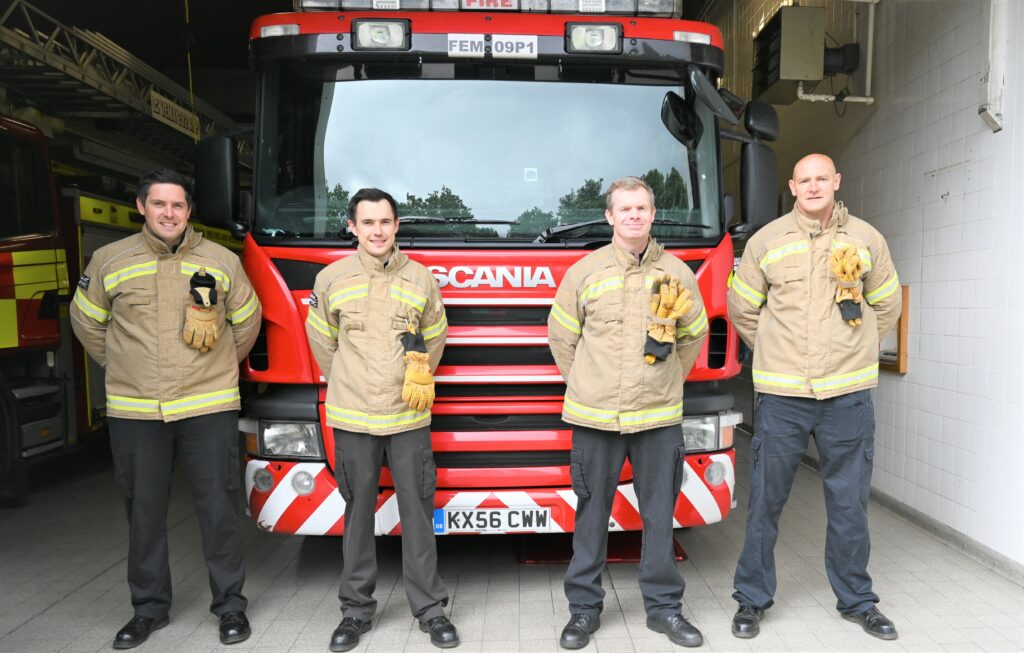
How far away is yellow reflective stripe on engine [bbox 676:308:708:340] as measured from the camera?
125 inches

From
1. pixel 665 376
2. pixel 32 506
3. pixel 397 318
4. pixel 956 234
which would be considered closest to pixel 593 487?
pixel 665 376

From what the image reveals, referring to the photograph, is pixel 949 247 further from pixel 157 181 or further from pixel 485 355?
pixel 157 181

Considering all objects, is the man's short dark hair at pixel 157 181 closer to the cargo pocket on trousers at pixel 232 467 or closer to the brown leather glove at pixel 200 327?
the brown leather glove at pixel 200 327

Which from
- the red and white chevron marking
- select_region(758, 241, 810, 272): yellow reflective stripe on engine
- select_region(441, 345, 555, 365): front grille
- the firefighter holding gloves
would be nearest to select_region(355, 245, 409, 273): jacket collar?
the firefighter holding gloves

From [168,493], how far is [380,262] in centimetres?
135

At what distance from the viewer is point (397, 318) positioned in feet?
10.2

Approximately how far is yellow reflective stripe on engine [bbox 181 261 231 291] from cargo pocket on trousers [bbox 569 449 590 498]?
161cm

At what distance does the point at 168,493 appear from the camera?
3320 mm

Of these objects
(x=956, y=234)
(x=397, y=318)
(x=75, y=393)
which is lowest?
(x=75, y=393)

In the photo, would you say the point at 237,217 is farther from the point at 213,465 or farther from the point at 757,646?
the point at 757,646

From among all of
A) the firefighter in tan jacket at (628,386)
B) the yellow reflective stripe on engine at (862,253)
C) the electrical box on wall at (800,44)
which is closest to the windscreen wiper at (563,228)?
the firefighter in tan jacket at (628,386)

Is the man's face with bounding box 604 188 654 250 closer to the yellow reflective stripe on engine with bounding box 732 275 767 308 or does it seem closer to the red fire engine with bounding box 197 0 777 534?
the red fire engine with bounding box 197 0 777 534

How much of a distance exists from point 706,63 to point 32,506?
5.43m

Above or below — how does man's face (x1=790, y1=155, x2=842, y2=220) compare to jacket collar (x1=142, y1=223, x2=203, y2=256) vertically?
above
